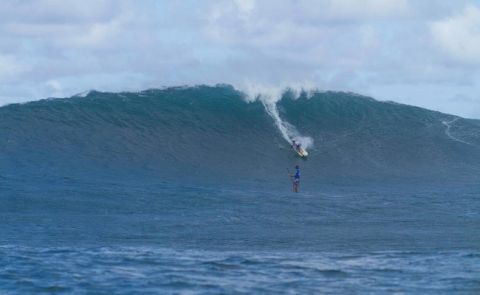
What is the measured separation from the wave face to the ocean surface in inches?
3.3

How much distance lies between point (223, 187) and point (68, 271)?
36.7ft

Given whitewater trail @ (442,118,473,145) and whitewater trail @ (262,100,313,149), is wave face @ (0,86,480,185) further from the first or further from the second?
whitewater trail @ (262,100,313,149)

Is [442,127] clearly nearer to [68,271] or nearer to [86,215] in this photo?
[86,215]

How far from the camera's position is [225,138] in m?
30.5

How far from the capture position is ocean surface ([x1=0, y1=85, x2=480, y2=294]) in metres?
12.5

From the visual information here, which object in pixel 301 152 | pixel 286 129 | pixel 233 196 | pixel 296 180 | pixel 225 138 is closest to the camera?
pixel 233 196

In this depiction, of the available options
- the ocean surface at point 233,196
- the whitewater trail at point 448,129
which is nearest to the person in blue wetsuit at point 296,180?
the ocean surface at point 233,196

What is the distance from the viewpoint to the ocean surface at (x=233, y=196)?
12.5 meters

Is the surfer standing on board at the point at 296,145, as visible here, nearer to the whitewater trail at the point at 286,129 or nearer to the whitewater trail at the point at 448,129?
the whitewater trail at the point at 286,129

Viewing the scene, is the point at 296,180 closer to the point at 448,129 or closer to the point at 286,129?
the point at 286,129

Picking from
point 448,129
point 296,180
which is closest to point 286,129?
point 448,129

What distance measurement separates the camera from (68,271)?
12.6m

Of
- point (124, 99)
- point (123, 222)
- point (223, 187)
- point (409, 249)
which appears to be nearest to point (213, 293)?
point (409, 249)

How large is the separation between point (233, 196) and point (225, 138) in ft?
28.6
